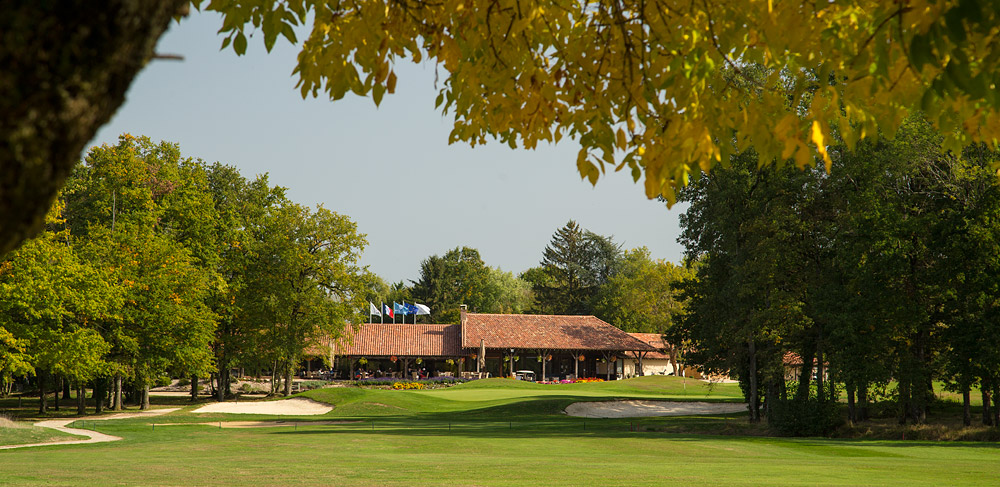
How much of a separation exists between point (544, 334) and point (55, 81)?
2590 inches

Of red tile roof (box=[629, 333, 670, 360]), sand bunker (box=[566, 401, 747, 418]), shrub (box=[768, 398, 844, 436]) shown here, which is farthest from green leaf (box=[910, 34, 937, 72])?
red tile roof (box=[629, 333, 670, 360])

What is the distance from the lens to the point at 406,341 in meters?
66.5

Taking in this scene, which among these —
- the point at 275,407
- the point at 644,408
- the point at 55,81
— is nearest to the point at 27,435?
the point at 275,407

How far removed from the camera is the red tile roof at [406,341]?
64500mm

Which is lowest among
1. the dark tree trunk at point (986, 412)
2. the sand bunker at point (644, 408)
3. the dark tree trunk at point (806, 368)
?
the sand bunker at point (644, 408)

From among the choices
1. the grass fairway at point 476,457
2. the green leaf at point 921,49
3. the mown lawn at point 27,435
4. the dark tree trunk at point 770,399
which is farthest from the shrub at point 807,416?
the green leaf at point 921,49

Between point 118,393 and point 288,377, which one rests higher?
point 288,377

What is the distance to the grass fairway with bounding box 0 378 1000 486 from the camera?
1355cm

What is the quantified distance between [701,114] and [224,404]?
133ft

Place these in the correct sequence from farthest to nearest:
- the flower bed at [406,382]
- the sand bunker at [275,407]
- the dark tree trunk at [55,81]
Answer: the flower bed at [406,382], the sand bunker at [275,407], the dark tree trunk at [55,81]

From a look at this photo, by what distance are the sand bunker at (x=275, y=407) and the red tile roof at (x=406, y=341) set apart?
2058cm

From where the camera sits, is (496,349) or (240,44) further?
(496,349)

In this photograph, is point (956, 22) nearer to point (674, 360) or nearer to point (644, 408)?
point (644, 408)

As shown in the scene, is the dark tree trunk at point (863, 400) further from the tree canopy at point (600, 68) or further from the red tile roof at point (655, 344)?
the red tile roof at point (655, 344)
